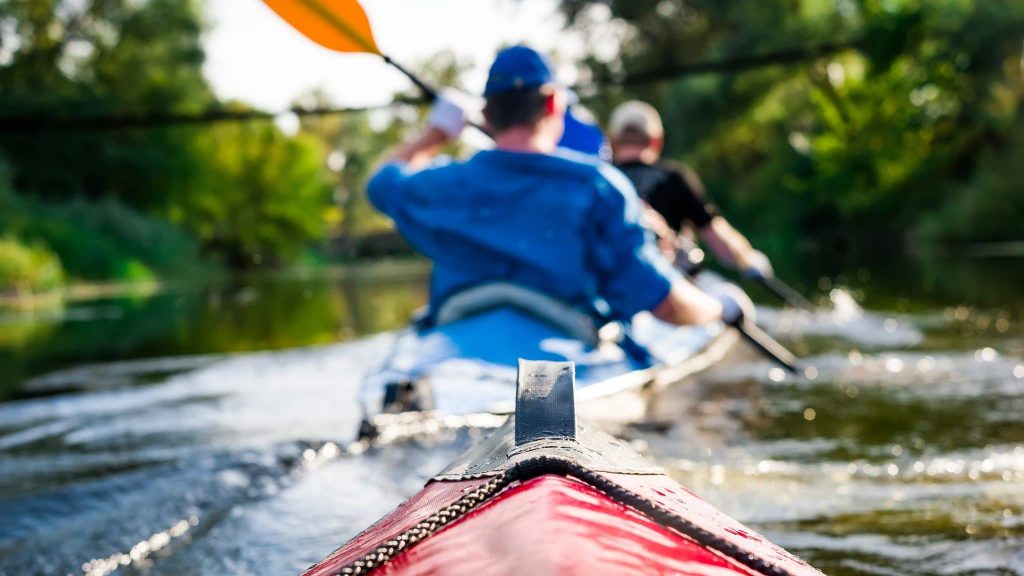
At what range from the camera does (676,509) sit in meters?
1.18

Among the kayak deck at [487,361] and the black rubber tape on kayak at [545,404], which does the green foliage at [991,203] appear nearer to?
the kayak deck at [487,361]

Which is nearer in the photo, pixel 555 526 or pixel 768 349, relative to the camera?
pixel 555 526

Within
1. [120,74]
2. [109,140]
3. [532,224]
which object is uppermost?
[120,74]

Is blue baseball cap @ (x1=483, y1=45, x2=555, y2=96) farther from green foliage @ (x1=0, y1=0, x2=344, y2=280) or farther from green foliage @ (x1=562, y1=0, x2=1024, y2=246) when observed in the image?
green foliage @ (x1=0, y1=0, x2=344, y2=280)

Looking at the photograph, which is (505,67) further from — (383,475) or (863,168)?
(863,168)

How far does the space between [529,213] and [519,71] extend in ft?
1.50

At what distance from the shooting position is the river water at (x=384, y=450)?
267cm

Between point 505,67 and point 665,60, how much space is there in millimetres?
30645

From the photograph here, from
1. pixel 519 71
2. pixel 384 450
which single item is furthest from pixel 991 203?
pixel 384 450

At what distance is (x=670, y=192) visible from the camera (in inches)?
261

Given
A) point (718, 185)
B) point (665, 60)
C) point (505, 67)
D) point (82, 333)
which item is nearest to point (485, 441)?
point (505, 67)

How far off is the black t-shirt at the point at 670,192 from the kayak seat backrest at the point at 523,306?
2.95 metres

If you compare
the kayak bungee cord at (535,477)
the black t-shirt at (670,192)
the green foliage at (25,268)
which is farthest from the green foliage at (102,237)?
the kayak bungee cord at (535,477)

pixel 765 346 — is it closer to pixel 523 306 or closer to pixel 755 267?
pixel 755 267
